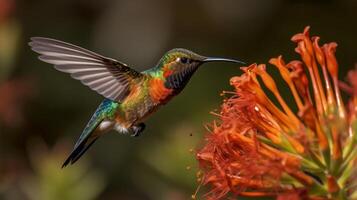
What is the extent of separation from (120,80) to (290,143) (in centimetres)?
193

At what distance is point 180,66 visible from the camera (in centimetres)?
532

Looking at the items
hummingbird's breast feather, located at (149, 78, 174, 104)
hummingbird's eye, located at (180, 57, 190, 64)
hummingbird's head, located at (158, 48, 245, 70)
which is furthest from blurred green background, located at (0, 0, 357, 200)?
hummingbird's eye, located at (180, 57, 190, 64)

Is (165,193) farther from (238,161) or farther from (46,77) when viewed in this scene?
(46,77)

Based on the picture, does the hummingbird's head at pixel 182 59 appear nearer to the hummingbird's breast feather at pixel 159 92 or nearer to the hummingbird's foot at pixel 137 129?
the hummingbird's breast feather at pixel 159 92

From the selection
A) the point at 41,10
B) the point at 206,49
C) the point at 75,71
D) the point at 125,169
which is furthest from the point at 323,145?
the point at 41,10

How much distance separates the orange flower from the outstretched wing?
1.22m

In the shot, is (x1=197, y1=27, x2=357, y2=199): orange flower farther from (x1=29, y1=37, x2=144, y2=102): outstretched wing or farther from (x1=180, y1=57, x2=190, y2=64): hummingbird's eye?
(x1=29, y1=37, x2=144, y2=102): outstretched wing

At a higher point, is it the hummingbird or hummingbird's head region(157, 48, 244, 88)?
hummingbird's head region(157, 48, 244, 88)

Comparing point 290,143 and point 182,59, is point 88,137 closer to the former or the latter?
point 182,59

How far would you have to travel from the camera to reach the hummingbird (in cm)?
508

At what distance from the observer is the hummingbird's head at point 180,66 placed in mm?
5227

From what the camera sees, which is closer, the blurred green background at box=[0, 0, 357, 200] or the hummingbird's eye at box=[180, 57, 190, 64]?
the hummingbird's eye at box=[180, 57, 190, 64]

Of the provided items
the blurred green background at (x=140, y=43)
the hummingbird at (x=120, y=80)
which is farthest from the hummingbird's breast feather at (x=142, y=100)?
the blurred green background at (x=140, y=43)

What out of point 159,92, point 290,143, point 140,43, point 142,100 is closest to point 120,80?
point 142,100
